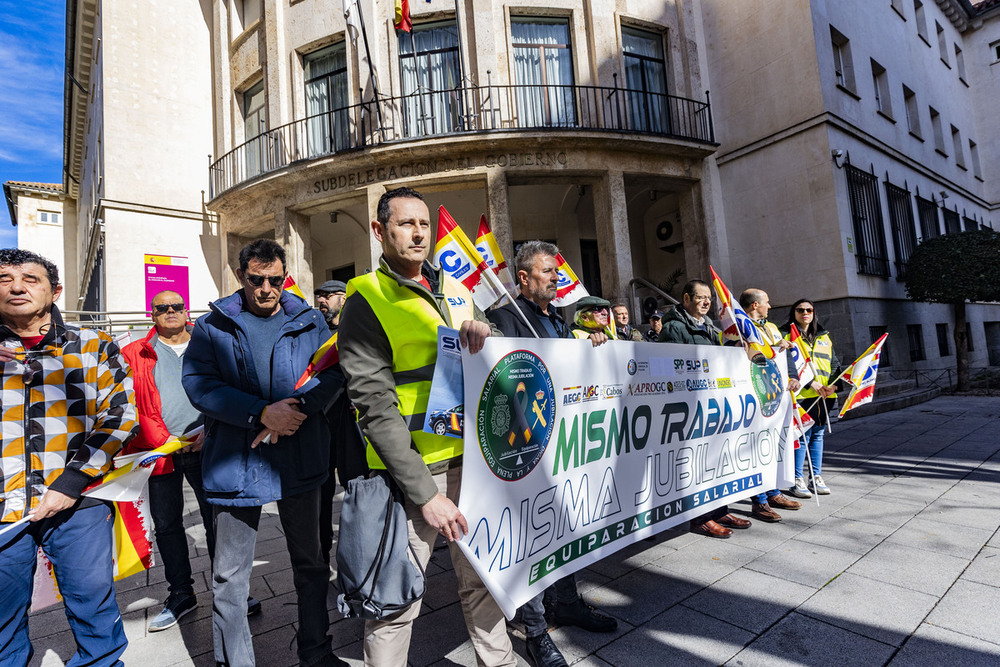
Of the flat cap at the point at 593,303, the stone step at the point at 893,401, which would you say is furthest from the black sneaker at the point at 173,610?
the stone step at the point at 893,401

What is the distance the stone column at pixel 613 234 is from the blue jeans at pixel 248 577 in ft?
34.7

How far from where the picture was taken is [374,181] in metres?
12.2

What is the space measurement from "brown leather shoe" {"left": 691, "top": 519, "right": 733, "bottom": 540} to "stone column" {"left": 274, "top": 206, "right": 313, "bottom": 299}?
1101 cm

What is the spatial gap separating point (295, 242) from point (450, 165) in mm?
4383

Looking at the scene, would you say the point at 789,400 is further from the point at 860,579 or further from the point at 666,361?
the point at 666,361

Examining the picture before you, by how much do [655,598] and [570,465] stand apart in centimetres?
125

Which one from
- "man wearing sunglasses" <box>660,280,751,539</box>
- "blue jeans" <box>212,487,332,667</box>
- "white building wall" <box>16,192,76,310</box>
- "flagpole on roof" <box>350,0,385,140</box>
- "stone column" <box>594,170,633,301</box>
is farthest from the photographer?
"white building wall" <box>16,192,76,310</box>

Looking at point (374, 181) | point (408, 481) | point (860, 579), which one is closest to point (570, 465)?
point (408, 481)

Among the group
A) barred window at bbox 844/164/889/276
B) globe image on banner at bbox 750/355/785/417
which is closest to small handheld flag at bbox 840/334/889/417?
globe image on banner at bbox 750/355/785/417

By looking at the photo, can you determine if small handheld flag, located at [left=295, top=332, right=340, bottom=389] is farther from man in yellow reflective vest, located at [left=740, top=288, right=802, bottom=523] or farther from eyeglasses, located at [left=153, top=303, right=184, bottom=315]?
man in yellow reflective vest, located at [left=740, top=288, right=802, bottom=523]

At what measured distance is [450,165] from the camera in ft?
39.8

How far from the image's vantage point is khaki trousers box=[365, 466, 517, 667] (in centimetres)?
193

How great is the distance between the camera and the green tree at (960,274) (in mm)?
12305

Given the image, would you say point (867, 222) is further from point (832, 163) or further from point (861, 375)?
point (861, 375)
